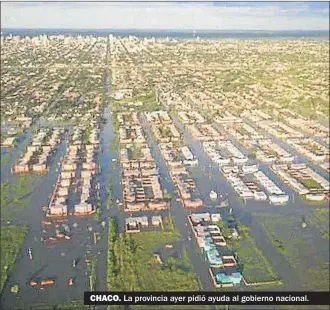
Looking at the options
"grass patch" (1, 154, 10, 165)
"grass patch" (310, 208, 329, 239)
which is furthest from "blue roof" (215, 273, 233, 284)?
"grass patch" (1, 154, 10, 165)

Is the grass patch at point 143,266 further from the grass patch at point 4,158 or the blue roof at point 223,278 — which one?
the grass patch at point 4,158

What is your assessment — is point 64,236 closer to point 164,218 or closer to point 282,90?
point 164,218

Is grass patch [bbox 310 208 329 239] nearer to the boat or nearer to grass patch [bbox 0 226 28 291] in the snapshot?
the boat

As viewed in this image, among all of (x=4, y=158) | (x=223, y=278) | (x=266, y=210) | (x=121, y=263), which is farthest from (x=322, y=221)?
(x=4, y=158)

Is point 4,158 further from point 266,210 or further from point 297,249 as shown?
point 297,249

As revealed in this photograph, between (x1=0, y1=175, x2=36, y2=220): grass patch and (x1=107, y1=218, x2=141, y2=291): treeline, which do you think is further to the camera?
(x1=0, y1=175, x2=36, y2=220): grass patch

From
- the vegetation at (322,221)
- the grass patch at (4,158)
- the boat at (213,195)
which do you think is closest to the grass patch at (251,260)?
the vegetation at (322,221)
